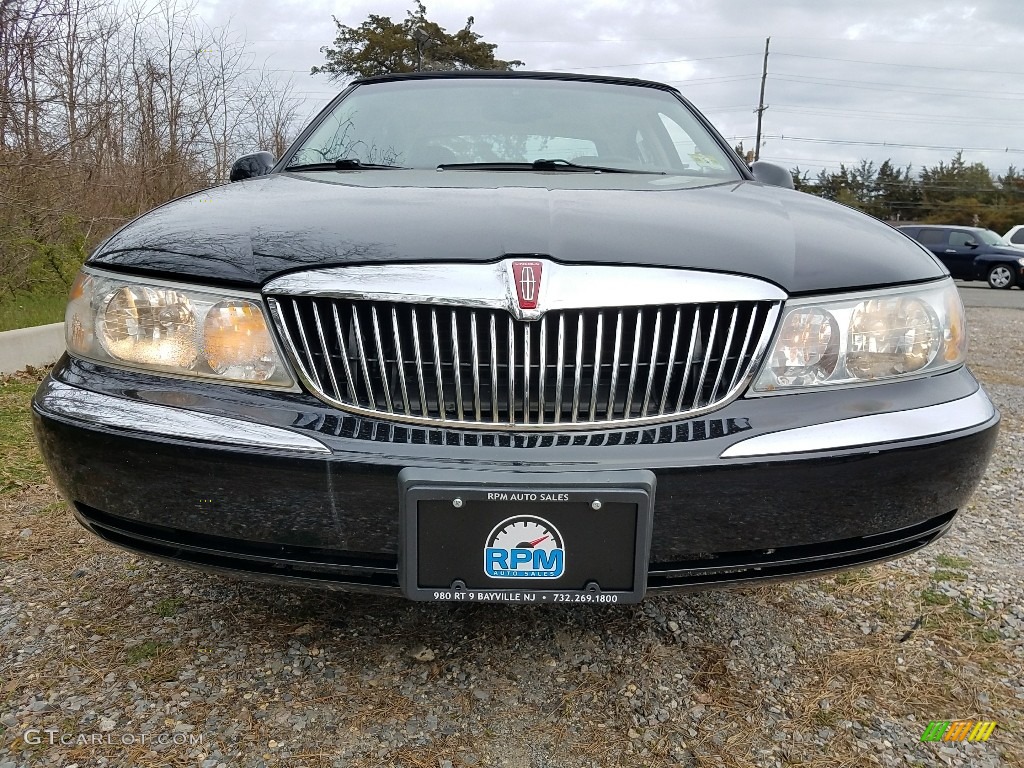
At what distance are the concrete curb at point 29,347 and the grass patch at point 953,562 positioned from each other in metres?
4.82

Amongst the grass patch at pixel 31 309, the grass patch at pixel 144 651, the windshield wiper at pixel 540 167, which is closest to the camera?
the grass patch at pixel 144 651

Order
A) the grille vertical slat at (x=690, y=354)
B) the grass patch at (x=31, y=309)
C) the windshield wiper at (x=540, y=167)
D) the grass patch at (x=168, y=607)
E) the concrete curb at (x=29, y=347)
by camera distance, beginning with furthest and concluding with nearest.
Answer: the grass patch at (x=31, y=309) < the concrete curb at (x=29, y=347) < the windshield wiper at (x=540, y=167) < the grass patch at (x=168, y=607) < the grille vertical slat at (x=690, y=354)

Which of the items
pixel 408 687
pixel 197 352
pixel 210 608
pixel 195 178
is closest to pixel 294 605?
pixel 210 608

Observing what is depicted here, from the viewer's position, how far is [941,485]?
1.46 metres

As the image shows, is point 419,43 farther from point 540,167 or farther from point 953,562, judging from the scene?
point 953,562

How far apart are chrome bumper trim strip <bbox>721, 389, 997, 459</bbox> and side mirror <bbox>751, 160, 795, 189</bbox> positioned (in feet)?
4.46

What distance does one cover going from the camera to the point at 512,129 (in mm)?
2490

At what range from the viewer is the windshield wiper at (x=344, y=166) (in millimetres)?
2260

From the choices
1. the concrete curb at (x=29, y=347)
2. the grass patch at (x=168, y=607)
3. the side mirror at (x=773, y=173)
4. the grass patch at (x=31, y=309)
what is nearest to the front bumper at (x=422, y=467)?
the grass patch at (x=168, y=607)

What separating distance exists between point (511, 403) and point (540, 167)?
3.69ft

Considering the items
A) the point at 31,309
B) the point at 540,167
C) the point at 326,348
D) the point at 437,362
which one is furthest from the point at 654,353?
the point at 31,309

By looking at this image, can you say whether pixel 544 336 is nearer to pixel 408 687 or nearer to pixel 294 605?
pixel 408 687

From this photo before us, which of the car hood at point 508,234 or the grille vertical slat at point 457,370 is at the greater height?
the car hood at point 508,234

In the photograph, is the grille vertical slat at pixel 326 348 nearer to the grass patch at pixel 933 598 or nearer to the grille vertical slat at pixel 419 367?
the grille vertical slat at pixel 419 367
